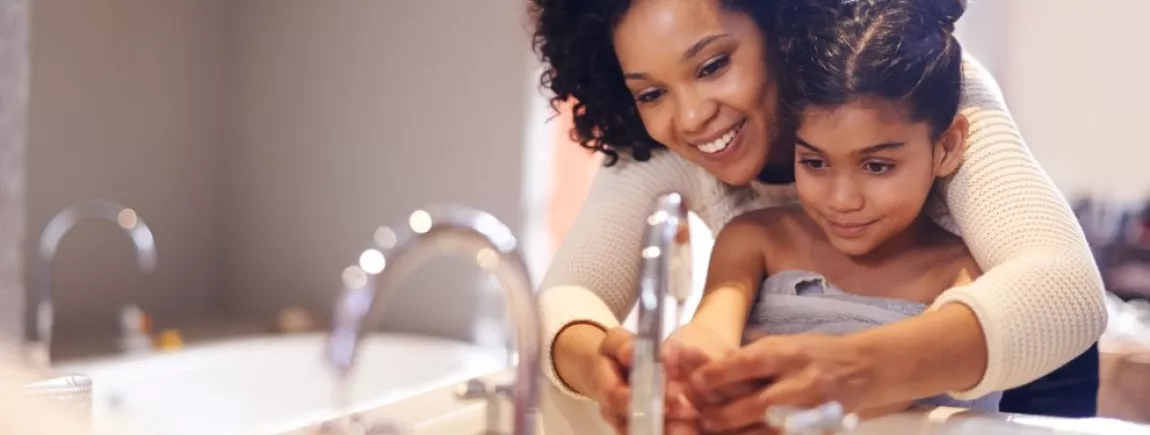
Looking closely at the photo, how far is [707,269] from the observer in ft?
2.29

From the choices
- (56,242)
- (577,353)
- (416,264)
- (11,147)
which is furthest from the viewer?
(56,242)

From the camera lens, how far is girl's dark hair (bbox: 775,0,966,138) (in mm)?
603

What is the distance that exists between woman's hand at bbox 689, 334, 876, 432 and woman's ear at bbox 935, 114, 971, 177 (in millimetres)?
124

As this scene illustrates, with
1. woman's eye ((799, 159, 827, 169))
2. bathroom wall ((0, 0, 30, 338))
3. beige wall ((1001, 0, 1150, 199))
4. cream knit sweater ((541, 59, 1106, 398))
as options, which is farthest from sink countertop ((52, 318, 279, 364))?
beige wall ((1001, 0, 1150, 199))

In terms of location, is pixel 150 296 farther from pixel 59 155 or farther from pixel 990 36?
pixel 990 36

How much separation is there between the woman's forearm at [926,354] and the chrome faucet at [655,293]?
111 millimetres

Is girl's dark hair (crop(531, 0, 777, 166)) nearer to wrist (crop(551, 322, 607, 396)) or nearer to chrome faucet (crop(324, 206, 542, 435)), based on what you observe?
wrist (crop(551, 322, 607, 396))

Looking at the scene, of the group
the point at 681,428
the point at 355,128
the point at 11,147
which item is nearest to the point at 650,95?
the point at 681,428

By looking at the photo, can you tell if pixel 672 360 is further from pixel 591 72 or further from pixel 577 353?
pixel 591 72

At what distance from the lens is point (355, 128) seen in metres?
1.35

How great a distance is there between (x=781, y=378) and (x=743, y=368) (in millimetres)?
22

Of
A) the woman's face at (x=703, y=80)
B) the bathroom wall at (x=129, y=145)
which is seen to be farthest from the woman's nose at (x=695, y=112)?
→ the bathroom wall at (x=129, y=145)

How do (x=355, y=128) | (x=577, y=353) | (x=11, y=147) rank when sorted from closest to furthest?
1. (x=577, y=353)
2. (x=11, y=147)
3. (x=355, y=128)

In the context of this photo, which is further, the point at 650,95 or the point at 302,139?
the point at 302,139
